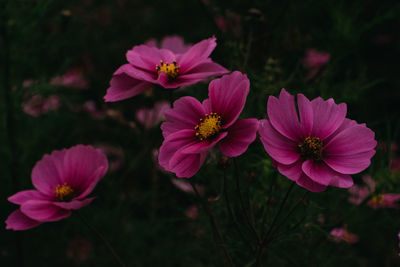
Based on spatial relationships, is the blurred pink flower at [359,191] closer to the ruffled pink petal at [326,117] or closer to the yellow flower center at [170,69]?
the ruffled pink petal at [326,117]

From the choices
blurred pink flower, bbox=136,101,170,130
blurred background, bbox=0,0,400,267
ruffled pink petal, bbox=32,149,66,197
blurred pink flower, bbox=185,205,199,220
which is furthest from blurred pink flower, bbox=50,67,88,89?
ruffled pink petal, bbox=32,149,66,197

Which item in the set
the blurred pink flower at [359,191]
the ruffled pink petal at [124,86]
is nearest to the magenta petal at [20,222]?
the ruffled pink petal at [124,86]

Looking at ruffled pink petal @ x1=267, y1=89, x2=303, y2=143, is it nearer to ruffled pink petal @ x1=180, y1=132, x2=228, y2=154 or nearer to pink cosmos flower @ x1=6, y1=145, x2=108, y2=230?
ruffled pink petal @ x1=180, y1=132, x2=228, y2=154

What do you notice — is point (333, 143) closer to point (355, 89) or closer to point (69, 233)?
point (355, 89)

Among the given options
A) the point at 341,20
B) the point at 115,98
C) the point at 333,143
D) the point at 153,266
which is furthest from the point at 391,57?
the point at 115,98

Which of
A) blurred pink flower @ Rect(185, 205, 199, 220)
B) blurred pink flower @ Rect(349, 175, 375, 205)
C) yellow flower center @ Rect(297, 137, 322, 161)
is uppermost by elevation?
yellow flower center @ Rect(297, 137, 322, 161)

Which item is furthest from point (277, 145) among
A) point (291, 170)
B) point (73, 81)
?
point (73, 81)
